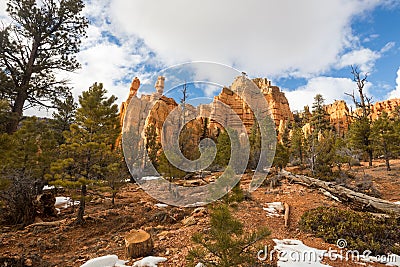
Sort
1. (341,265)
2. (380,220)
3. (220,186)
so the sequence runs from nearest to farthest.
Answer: (341,265)
(220,186)
(380,220)

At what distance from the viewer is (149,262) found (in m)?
4.02

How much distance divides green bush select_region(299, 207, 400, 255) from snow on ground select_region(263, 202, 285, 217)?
97cm

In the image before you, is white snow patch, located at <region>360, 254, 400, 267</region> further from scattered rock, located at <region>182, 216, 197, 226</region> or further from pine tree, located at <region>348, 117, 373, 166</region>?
pine tree, located at <region>348, 117, 373, 166</region>

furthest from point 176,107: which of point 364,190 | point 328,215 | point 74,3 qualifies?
point 364,190

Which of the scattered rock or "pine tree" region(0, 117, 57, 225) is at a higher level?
"pine tree" region(0, 117, 57, 225)

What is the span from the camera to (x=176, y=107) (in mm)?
5195

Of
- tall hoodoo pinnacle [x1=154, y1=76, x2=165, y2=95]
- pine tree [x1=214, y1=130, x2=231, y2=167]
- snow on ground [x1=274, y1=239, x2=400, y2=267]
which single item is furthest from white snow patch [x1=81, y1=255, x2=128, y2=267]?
pine tree [x1=214, y1=130, x2=231, y2=167]

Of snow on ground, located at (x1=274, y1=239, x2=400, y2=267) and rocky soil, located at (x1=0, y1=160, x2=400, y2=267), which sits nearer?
snow on ground, located at (x1=274, y1=239, x2=400, y2=267)

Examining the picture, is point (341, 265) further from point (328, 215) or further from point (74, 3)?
point (74, 3)

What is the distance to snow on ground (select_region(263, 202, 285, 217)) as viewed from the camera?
718 cm

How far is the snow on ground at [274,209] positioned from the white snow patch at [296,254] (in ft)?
7.09

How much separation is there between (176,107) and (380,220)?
614 cm

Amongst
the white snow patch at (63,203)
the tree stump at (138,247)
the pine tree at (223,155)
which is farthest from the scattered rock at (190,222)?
the white snow patch at (63,203)

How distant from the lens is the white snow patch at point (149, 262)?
12.9 ft
